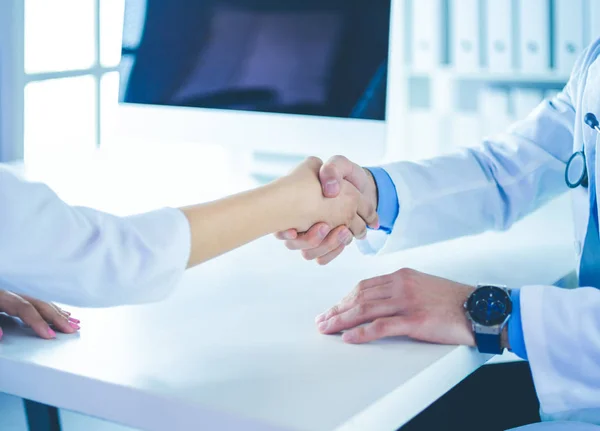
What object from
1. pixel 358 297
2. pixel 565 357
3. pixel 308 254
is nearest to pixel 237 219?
pixel 358 297

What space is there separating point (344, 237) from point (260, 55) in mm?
513

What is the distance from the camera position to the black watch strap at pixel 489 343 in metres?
0.93

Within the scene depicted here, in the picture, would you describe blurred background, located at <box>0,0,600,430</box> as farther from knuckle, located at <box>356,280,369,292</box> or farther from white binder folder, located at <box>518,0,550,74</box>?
knuckle, located at <box>356,280,369,292</box>

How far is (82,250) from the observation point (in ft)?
2.62

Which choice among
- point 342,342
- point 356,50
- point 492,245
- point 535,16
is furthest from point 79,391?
point 535,16

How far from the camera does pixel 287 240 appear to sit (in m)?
1.26

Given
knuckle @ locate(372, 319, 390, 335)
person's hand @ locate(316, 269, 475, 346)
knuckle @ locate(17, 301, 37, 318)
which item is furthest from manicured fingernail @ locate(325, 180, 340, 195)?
knuckle @ locate(17, 301, 37, 318)

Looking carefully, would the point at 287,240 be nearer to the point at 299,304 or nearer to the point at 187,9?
the point at 299,304

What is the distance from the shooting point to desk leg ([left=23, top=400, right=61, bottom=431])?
39.5 inches

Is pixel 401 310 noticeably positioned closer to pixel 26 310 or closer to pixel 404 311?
pixel 404 311

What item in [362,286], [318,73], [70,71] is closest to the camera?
[362,286]

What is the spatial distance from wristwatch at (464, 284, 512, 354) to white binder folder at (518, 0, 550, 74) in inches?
38.9

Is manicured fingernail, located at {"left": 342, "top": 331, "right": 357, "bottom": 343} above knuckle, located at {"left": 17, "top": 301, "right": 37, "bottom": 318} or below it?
below

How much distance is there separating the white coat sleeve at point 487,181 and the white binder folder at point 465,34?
0.47m
